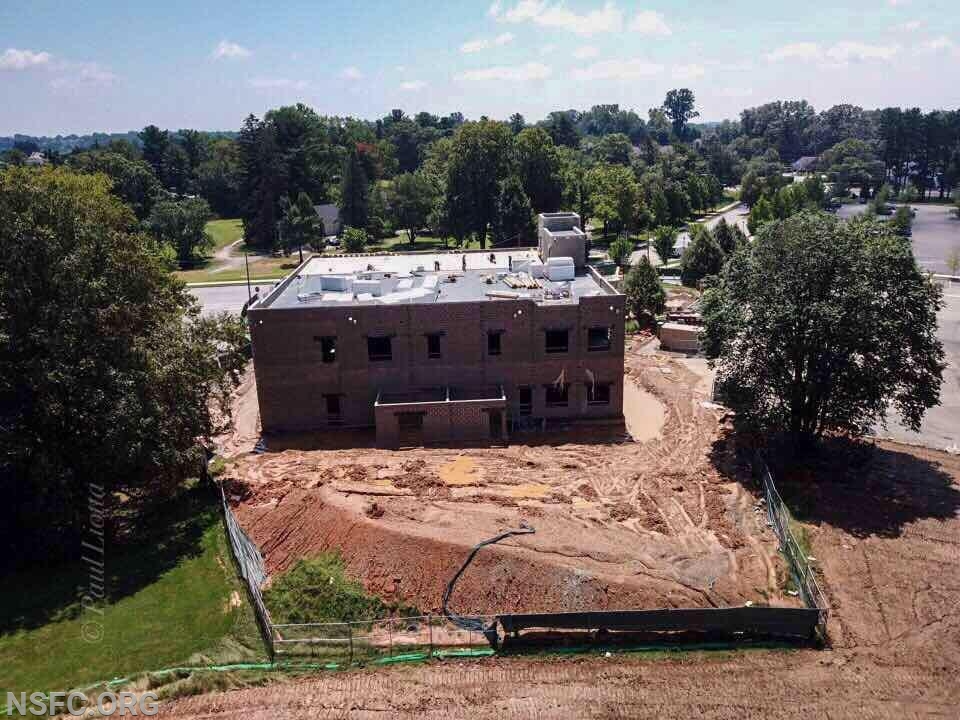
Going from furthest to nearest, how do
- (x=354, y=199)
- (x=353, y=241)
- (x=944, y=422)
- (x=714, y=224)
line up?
(x=714, y=224), (x=354, y=199), (x=353, y=241), (x=944, y=422)

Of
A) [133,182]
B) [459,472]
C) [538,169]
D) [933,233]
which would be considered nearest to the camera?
[459,472]

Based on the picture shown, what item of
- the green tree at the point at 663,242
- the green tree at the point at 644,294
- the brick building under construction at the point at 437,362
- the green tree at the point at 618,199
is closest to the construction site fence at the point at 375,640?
the brick building under construction at the point at 437,362

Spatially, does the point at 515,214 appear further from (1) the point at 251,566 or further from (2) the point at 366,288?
(1) the point at 251,566

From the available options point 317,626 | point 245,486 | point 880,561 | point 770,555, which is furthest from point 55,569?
point 880,561

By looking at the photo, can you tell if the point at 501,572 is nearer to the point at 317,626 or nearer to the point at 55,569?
the point at 317,626

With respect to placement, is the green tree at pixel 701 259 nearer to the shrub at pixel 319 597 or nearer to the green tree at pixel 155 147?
the shrub at pixel 319 597

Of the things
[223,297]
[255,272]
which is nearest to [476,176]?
[255,272]

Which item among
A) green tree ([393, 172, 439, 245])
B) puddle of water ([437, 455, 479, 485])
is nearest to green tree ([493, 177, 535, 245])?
green tree ([393, 172, 439, 245])
